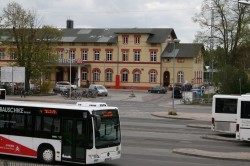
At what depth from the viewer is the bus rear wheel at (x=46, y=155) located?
19122mm

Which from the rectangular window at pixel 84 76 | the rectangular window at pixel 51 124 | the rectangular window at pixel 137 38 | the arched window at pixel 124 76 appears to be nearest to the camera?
the rectangular window at pixel 51 124

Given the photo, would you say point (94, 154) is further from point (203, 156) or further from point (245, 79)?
point (245, 79)

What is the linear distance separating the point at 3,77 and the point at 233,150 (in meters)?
48.5

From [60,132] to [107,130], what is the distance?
1761 mm

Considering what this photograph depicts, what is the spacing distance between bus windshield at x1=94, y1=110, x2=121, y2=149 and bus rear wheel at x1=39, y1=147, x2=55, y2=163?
1.98 m

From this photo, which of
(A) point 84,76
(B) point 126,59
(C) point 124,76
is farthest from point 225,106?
(A) point 84,76

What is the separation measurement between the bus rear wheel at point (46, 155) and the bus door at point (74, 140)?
1.96ft

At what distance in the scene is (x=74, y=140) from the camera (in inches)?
734

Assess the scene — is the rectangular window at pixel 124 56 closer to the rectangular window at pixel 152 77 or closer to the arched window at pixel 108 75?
the arched window at pixel 108 75

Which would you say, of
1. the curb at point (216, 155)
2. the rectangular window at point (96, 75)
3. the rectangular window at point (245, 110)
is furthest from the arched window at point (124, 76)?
the curb at point (216, 155)

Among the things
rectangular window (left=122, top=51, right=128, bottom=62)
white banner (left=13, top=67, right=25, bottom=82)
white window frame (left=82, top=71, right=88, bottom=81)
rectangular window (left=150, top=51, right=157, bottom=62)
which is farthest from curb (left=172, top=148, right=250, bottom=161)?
white window frame (left=82, top=71, right=88, bottom=81)

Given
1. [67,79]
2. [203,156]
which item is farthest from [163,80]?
[203,156]

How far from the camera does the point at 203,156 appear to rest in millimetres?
21031

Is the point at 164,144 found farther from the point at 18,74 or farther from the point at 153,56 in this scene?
the point at 153,56
